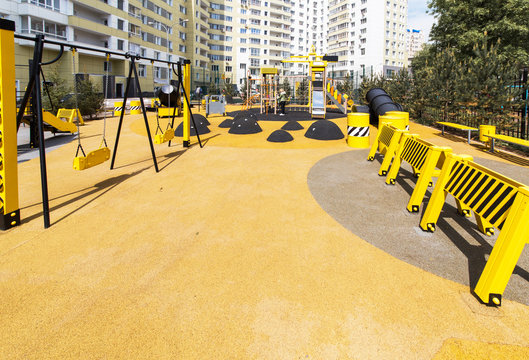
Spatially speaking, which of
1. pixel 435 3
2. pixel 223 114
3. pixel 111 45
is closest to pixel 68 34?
pixel 111 45

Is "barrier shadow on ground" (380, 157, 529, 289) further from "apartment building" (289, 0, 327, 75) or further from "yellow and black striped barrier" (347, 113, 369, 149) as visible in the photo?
"apartment building" (289, 0, 327, 75)

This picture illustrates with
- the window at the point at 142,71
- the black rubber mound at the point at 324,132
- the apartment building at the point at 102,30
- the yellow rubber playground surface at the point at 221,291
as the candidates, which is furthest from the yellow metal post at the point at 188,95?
the window at the point at 142,71

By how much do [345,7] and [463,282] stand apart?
99.3 meters

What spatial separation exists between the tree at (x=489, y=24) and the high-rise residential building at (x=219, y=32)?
58.5 ft

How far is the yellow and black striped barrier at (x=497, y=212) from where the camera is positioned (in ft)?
10.6

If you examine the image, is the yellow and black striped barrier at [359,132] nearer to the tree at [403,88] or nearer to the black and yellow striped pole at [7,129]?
the black and yellow striped pole at [7,129]

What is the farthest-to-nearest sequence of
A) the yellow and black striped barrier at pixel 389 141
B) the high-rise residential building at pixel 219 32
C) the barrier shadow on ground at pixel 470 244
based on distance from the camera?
the high-rise residential building at pixel 219 32
the yellow and black striped barrier at pixel 389 141
the barrier shadow on ground at pixel 470 244

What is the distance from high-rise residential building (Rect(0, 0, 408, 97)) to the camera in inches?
1532

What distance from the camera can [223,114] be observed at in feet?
87.2

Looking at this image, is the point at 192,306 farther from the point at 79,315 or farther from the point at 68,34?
the point at 68,34

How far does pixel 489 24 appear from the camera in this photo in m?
26.2

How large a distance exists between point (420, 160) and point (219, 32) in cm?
8434

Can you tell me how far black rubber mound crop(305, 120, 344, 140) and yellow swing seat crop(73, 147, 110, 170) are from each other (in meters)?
10.0

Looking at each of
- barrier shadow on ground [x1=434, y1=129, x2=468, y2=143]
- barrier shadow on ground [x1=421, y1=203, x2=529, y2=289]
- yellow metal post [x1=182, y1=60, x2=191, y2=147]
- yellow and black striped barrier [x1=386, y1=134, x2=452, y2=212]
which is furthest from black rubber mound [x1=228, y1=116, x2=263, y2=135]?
barrier shadow on ground [x1=421, y1=203, x2=529, y2=289]
